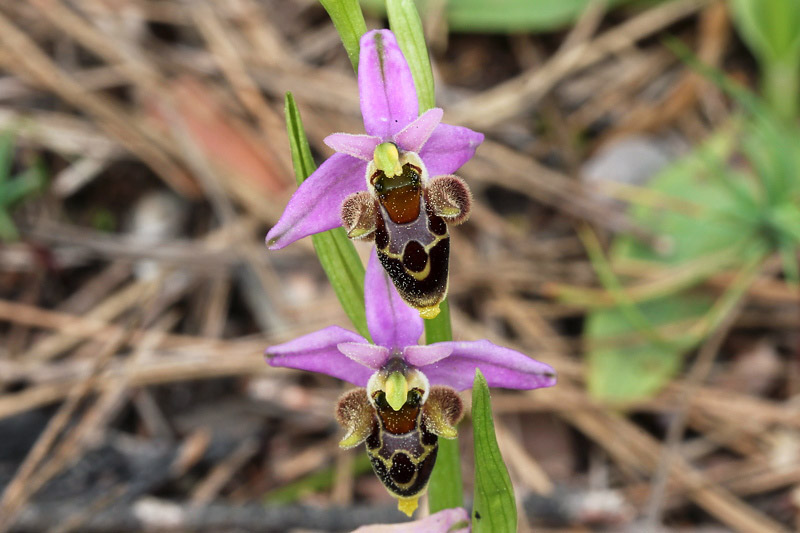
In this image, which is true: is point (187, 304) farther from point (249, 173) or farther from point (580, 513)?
point (580, 513)

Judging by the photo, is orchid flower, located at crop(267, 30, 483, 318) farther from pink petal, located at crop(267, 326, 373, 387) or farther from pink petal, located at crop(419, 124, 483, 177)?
pink petal, located at crop(267, 326, 373, 387)

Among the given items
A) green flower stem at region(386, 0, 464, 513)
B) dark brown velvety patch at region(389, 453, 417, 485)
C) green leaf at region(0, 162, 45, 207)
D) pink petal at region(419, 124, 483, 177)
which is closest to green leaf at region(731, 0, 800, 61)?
green flower stem at region(386, 0, 464, 513)

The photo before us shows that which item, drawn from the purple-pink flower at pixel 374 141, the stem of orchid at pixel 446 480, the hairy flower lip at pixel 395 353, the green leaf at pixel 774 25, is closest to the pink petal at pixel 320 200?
the purple-pink flower at pixel 374 141

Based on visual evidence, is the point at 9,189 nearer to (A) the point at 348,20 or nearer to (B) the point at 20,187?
(B) the point at 20,187

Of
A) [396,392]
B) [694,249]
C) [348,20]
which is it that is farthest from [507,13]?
[396,392]

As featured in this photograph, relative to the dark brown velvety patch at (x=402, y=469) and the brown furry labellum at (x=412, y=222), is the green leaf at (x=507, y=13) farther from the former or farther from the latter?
the dark brown velvety patch at (x=402, y=469)
